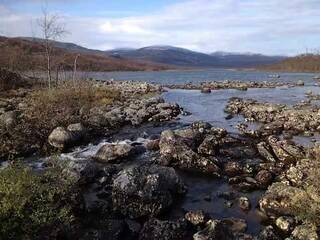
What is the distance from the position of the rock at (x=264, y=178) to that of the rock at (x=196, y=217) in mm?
3894

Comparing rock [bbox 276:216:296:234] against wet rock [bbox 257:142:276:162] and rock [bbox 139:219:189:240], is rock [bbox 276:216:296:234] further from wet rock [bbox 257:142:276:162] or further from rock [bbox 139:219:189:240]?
wet rock [bbox 257:142:276:162]

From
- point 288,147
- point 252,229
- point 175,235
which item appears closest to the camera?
point 175,235

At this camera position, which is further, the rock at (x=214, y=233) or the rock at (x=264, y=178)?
the rock at (x=264, y=178)

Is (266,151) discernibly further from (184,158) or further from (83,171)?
(83,171)

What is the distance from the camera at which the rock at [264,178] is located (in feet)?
52.3

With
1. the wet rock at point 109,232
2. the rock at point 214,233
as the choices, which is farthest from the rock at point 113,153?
the rock at point 214,233

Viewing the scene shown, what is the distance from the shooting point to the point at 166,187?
14.4 metres

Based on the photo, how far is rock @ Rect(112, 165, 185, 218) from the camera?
13375 mm

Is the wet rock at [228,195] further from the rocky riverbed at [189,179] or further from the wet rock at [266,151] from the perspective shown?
the wet rock at [266,151]

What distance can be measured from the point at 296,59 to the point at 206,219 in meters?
Answer: 139

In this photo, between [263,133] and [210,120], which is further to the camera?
[210,120]

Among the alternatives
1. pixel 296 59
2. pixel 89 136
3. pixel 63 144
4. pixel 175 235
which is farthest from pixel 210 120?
pixel 296 59

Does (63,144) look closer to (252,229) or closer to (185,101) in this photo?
(252,229)

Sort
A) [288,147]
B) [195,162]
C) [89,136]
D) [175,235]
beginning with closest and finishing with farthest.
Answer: [175,235], [195,162], [288,147], [89,136]
